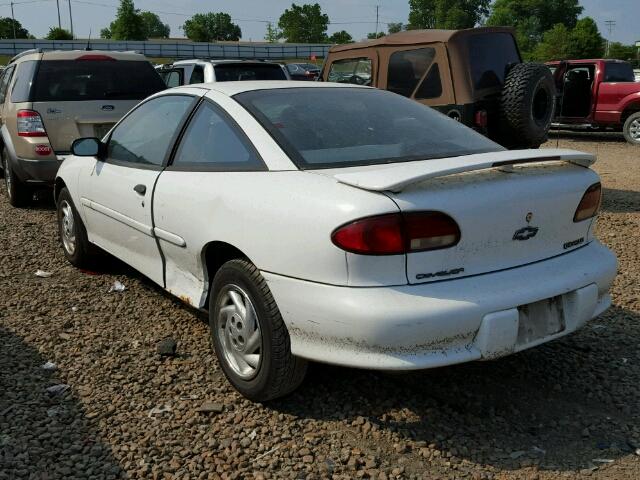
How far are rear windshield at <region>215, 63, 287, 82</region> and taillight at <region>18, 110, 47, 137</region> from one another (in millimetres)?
3384

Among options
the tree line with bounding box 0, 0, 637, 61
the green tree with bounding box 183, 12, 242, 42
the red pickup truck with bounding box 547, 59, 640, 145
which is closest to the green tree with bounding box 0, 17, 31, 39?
the tree line with bounding box 0, 0, 637, 61

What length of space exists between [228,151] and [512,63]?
560 centimetres

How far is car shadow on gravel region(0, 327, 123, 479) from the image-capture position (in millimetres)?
2772

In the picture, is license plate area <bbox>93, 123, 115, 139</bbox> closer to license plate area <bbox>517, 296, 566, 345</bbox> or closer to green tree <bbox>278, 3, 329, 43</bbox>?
license plate area <bbox>517, 296, 566, 345</bbox>

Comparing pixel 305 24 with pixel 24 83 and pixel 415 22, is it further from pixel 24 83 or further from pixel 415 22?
pixel 24 83

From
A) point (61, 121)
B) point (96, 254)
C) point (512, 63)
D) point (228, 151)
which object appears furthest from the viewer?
point (512, 63)

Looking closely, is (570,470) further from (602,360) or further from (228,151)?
(228,151)

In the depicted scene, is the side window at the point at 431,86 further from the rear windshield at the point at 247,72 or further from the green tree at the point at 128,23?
the green tree at the point at 128,23

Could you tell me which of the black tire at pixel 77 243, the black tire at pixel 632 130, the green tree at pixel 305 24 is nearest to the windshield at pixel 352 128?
the black tire at pixel 77 243

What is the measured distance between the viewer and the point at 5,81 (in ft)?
28.5

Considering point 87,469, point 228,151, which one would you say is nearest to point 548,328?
point 228,151

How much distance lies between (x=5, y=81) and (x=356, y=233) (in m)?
7.62

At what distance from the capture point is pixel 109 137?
187 inches

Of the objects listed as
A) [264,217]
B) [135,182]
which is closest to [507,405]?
[264,217]
